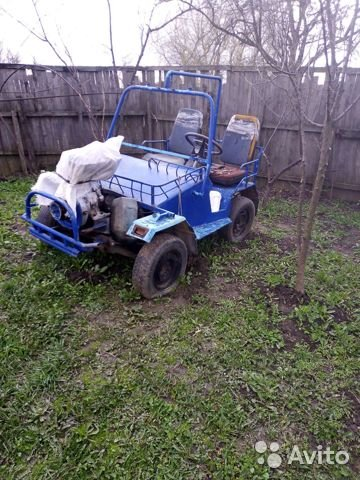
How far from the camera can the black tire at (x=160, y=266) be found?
2.94m

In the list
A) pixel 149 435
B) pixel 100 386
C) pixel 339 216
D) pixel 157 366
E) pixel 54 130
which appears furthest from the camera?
pixel 54 130

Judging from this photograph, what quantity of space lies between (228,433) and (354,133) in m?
5.00

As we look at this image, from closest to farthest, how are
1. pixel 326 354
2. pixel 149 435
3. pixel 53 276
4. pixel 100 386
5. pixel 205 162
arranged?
pixel 149 435 < pixel 100 386 < pixel 326 354 < pixel 53 276 < pixel 205 162

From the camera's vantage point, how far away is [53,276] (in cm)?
324

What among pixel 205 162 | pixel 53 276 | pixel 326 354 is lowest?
pixel 326 354

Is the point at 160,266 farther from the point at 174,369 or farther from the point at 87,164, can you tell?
the point at 87,164

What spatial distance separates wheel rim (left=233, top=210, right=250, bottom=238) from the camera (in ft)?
14.2

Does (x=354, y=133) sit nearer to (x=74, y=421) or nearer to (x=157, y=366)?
(x=157, y=366)

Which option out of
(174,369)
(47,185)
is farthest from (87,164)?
(174,369)

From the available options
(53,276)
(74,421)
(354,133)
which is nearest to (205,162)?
→ (53,276)

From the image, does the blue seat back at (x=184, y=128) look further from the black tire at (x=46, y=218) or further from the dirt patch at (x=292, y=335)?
the dirt patch at (x=292, y=335)

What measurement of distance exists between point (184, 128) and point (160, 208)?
5.07ft

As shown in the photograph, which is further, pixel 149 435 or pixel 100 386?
pixel 100 386

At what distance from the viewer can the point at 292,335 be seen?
2.79 metres
